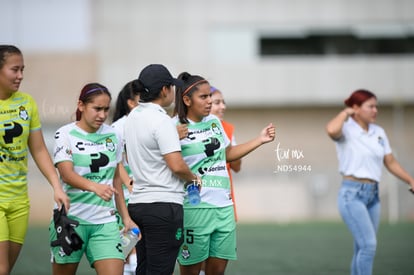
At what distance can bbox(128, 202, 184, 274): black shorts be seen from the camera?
6.30 meters

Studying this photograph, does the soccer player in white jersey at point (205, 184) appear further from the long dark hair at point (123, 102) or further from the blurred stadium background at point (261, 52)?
the blurred stadium background at point (261, 52)

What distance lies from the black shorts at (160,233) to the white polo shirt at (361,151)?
3.23m

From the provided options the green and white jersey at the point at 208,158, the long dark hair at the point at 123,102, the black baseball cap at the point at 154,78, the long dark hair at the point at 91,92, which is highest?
the black baseball cap at the point at 154,78

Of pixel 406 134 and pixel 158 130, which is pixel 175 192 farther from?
pixel 406 134

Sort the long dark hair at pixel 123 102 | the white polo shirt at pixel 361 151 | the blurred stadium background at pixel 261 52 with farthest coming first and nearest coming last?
the blurred stadium background at pixel 261 52 < the white polo shirt at pixel 361 151 < the long dark hair at pixel 123 102

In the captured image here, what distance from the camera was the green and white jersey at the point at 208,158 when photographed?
7098mm

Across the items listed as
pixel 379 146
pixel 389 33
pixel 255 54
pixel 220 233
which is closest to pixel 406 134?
pixel 389 33

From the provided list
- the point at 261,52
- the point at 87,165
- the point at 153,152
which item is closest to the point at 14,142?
the point at 87,165

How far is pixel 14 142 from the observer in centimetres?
654

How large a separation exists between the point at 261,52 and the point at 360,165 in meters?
26.1

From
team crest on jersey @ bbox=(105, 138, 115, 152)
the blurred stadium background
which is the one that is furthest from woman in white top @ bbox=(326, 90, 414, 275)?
the blurred stadium background

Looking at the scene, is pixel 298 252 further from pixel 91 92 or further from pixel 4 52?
pixel 4 52

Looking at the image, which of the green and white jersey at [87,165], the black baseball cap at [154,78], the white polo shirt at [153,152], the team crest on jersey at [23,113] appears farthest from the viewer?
the green and white jersey at [87,165]

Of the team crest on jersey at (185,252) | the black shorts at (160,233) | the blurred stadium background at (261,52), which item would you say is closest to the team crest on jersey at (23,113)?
the black shorts at (160,233)
